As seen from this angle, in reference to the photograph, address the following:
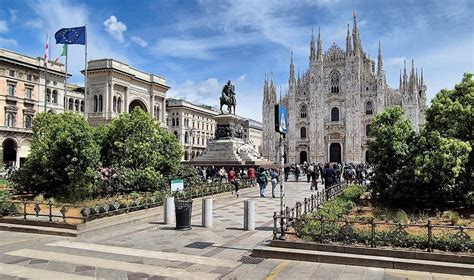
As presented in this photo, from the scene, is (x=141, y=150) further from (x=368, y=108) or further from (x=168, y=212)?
(x=368, y=108)

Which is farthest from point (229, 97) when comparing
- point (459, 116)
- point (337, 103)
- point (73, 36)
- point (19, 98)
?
point (337, 103)

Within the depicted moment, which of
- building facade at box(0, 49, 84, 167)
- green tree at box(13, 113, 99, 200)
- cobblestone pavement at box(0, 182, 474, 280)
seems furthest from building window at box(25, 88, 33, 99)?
cobblestone pavement at box(0, 182, 474, 280)

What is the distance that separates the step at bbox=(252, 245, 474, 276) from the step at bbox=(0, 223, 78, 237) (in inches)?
226

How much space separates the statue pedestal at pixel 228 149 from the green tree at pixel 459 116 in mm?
19194

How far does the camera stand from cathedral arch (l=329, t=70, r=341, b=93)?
246 ft

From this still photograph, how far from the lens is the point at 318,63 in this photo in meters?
75.2

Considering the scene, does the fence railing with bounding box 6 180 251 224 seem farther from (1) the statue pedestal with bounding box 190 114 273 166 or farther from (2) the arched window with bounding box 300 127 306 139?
(2) the arched window with bounding box 300 127 306 139

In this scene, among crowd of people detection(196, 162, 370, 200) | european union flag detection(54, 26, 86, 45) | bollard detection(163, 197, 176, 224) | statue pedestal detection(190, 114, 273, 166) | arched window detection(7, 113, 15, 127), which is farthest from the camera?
arched window detection(7, 113, 15, 127)

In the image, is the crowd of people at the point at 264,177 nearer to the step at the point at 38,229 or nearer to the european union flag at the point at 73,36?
the step at the point at 38,229

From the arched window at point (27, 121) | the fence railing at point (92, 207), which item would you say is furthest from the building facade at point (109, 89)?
the fence railing at point (92, 207)

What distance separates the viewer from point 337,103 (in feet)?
244

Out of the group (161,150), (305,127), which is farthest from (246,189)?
(305,127)

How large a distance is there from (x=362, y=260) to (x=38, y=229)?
30.6ft

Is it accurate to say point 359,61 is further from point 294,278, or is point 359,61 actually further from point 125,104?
point 294,278
